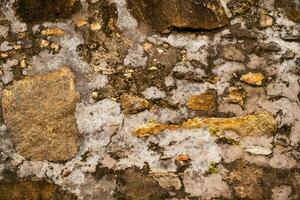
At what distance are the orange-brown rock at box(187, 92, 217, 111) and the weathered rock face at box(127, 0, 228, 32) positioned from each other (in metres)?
0.34

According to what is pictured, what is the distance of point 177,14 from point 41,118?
0.81m

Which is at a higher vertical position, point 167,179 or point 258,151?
point 258,151

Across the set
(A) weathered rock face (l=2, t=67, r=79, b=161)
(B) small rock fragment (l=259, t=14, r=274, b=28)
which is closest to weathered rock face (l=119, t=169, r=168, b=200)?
(A) weathered rock face (l=2, t=67, r=79, b=161)

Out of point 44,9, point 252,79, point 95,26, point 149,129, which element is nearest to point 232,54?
point 252,79

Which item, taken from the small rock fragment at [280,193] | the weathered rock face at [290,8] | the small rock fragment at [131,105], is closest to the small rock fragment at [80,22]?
the small rock fragment at [131,105]

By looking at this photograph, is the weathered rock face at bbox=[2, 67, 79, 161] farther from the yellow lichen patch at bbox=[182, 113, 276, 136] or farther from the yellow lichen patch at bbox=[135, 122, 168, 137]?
the yellow lichen patch at bbox=[182, 113, 276, 136]

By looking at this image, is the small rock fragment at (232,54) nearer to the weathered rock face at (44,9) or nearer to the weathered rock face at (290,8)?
the weathered rock face at (290,8)

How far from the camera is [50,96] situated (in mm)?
2012

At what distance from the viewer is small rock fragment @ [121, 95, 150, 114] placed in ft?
6.69

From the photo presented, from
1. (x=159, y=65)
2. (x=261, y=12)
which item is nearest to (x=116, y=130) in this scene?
(x=159, y=65)

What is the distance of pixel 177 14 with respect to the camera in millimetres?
2090

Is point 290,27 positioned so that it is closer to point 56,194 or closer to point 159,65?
point 159,65

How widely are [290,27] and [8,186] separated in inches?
61.2

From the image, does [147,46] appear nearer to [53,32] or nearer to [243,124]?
[53,32]
